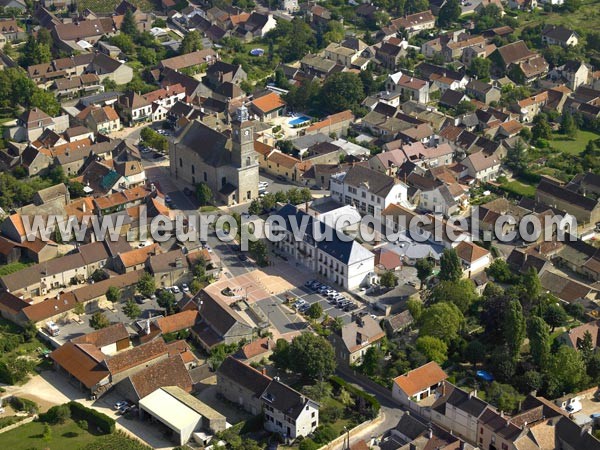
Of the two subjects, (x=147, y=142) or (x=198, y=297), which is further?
(x=147, y=142)

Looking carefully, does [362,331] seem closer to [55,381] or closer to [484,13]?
[55,381]

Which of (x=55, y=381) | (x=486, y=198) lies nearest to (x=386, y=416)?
(x=55, y=381)

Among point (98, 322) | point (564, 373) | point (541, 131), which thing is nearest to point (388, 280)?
point (564, 373)

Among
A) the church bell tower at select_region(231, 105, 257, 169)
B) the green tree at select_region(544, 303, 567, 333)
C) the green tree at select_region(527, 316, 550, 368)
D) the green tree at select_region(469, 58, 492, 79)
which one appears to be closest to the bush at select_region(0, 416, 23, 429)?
the green tree at select_region(527, 316, 550, 368)

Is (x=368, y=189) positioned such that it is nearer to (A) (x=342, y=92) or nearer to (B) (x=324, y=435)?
(A) (x=342, y=92)

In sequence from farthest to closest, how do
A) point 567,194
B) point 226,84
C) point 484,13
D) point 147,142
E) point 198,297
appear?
point 484,13 → point 226,84 → point 147,142 → point 567,194 → point 198,297

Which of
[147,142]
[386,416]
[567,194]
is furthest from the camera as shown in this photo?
[147,142]
